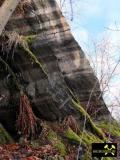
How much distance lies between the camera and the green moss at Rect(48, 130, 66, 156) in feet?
28.7

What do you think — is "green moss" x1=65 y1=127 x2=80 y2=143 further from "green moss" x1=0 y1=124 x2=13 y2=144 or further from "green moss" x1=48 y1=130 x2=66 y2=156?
"green moss" x1=0 y1=124 x2=13 y2=144

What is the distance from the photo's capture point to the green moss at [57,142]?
8.76 metres

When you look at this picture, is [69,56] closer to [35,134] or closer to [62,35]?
[62,35]

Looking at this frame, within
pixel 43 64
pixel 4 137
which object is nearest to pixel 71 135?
pixel 4 137

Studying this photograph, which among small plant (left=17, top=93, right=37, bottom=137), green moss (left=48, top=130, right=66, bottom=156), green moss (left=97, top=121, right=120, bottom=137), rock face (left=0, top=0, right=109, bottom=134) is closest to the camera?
green moss (left=48, top=130, right=66, bottom=156)

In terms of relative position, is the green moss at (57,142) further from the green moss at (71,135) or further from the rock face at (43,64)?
the rock face at (43,64)

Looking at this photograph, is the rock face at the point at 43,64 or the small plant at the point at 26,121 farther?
the rock face at the point at 43,64

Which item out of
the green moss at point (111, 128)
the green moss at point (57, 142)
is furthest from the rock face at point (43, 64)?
the green moss at point (111, 128)

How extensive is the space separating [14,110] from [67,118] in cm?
116

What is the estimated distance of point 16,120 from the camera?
9281mm

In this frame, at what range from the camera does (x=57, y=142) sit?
8953 mm

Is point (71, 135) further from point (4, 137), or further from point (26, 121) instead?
point (4, 137)

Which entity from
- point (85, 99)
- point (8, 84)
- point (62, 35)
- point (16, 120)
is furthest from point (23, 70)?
point (85, 99)

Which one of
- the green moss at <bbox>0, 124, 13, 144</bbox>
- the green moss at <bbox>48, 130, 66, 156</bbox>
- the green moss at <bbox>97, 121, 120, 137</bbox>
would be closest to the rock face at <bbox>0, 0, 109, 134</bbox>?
the green moss at <bbox>0, 124, 13, 144</bbox>
